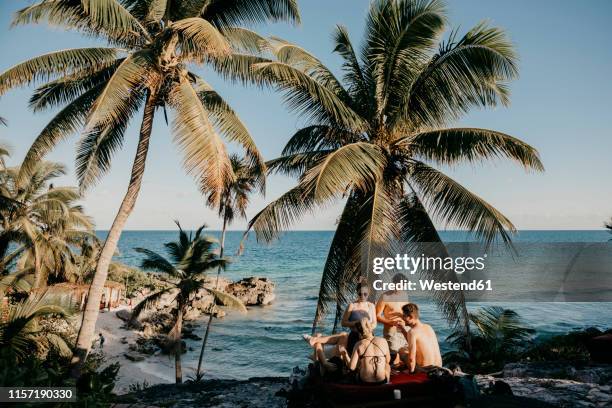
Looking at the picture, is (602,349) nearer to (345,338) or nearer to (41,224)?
(345,338)

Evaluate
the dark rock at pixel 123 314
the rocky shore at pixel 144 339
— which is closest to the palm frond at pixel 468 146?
the rocky shore at pixel 144 339

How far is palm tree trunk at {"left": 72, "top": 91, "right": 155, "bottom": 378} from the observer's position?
816 centimetres

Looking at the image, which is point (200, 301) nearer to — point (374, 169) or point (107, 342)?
point (107, 342)

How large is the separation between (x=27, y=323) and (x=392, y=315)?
6230 mm

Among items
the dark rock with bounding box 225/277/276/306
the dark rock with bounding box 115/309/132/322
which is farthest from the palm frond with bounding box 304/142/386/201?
the dark rock with bounding box 225/277/276/306

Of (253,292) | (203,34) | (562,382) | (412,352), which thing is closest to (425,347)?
(412,352)

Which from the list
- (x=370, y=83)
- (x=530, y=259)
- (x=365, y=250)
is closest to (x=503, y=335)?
(x=365, y=250)

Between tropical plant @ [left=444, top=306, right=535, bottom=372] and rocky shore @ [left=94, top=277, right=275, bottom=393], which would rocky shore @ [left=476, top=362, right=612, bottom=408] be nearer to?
tropical plant @ [left=444, top=306, right=535, bottom=372]

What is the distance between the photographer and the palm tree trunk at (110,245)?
8.16 m

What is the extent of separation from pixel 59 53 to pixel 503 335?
14546 millimetres

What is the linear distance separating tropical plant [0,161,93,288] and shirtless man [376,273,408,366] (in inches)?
558

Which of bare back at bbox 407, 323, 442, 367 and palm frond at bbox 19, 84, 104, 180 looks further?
palm frond at bbox 19, 84, 104, 180

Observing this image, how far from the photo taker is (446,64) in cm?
959

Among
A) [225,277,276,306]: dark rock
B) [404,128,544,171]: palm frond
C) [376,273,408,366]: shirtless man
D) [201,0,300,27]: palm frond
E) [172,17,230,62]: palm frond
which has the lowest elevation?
[225,277,276,306]: dark rock
